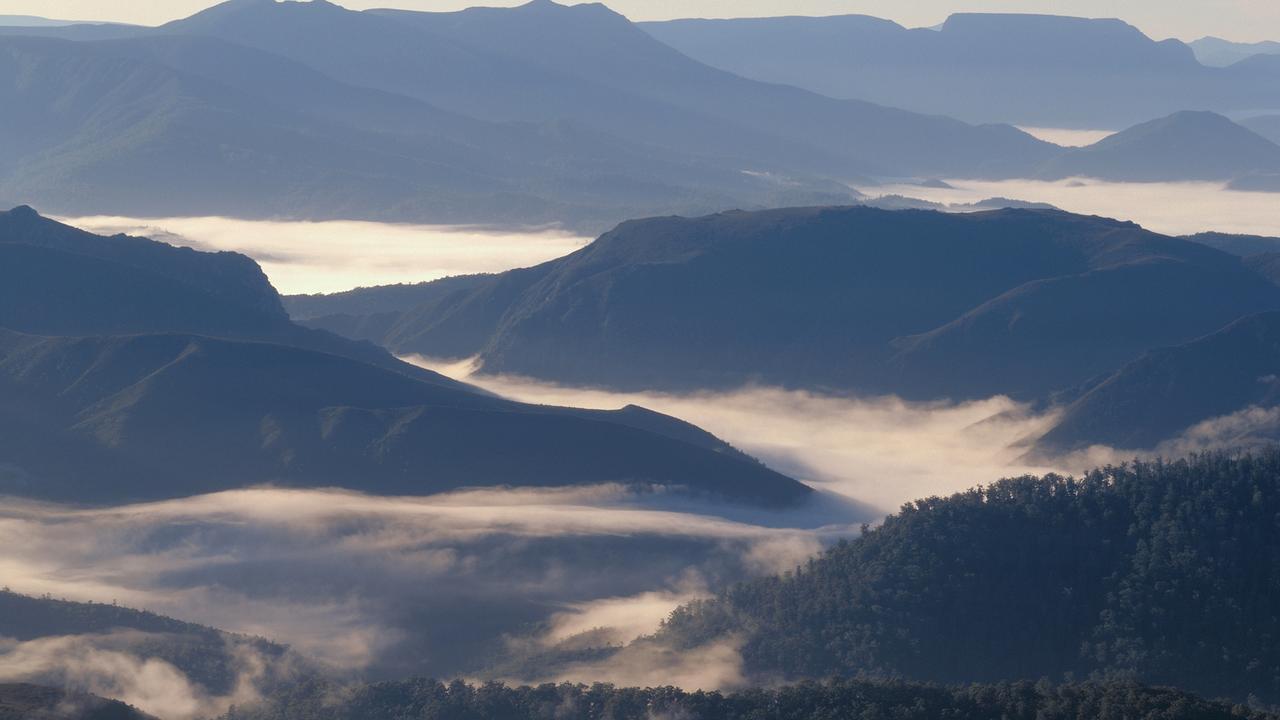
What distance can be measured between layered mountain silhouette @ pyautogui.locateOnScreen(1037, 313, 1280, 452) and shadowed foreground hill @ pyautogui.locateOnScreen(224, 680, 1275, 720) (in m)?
99.8

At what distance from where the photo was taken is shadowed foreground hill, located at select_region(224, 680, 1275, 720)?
76688 millimetres

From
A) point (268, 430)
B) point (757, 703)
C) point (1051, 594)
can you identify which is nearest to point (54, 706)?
point (757, 703)

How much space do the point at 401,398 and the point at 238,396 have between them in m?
12.0

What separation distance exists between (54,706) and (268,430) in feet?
247

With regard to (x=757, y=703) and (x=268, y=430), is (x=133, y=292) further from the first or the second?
(x=757, y=703)

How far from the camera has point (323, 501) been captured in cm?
14138

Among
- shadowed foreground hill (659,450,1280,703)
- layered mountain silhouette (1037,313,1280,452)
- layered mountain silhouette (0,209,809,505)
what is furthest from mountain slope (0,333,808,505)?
shadowed foreground hill (659,450,1280,703)

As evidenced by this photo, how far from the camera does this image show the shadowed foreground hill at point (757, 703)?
252 feet

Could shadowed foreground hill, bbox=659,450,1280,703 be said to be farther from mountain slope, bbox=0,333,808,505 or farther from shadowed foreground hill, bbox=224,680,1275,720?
mountain slope, bbox=0,333,808,505

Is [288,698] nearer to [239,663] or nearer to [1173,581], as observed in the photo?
[239,663]

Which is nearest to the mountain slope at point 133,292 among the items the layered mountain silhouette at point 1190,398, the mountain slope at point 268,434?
the mountain slope at point 268,434

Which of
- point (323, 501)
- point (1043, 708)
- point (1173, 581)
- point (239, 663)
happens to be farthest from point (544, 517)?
point (1043, 708)

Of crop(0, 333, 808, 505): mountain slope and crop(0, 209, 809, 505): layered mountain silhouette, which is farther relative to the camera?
crop(0, 209, 809, 505): layered mountain silhouette

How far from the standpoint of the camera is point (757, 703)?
8175 cm
